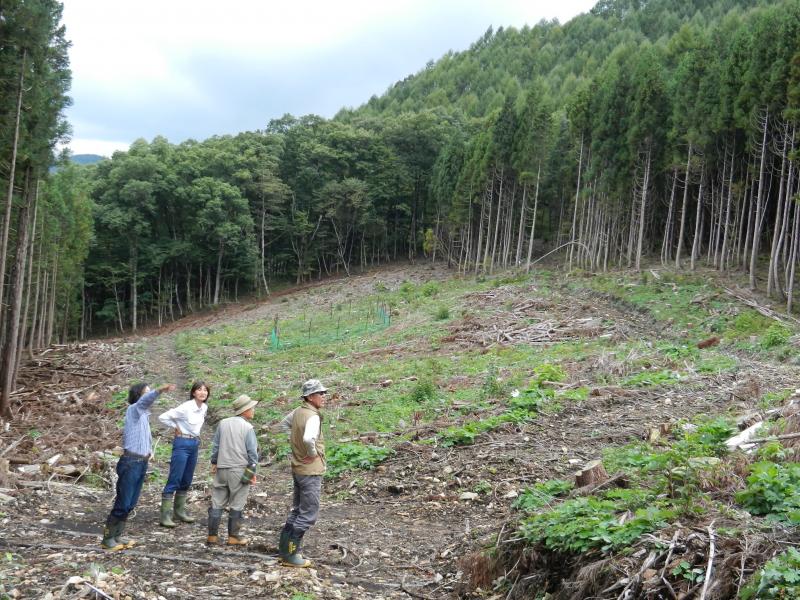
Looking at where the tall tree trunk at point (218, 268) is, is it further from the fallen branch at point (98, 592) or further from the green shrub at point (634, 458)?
the fallen branch at point (98, 592)

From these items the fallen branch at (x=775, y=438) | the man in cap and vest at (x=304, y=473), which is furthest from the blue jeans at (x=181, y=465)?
the fallen branch at (x=775, y=438)

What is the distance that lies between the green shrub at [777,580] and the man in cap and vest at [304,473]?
3.95 meters

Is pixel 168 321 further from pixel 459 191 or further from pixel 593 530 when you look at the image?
pixel 593 530

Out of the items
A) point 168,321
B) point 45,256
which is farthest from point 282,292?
point 45,256

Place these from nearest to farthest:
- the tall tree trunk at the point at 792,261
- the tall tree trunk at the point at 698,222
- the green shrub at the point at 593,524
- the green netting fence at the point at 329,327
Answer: the green shrub at the point at 593,524 → the tall tree trunk at the point at 792,261 → the green netting fence at the point at 329,327 → the tall tree trunk at the point at 698,222

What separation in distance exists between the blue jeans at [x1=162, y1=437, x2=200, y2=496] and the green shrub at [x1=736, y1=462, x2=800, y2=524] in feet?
20.0

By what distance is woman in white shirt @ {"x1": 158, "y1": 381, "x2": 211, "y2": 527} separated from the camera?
7.57 m

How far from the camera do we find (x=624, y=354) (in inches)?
581

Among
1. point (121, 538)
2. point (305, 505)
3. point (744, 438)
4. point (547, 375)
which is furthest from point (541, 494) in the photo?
point (547, 375)

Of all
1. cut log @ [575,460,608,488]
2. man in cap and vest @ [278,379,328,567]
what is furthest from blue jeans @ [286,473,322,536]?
cut log @ [575,460,608,488]

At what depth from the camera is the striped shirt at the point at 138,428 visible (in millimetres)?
6727

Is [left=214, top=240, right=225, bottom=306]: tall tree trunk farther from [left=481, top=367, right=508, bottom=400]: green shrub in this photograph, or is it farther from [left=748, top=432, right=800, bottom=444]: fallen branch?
[left=748, top=432, right=800, bottom=444]: fallen branch

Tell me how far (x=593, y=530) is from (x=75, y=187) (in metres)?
39.4

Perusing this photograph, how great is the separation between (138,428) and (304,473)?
2.04 m
